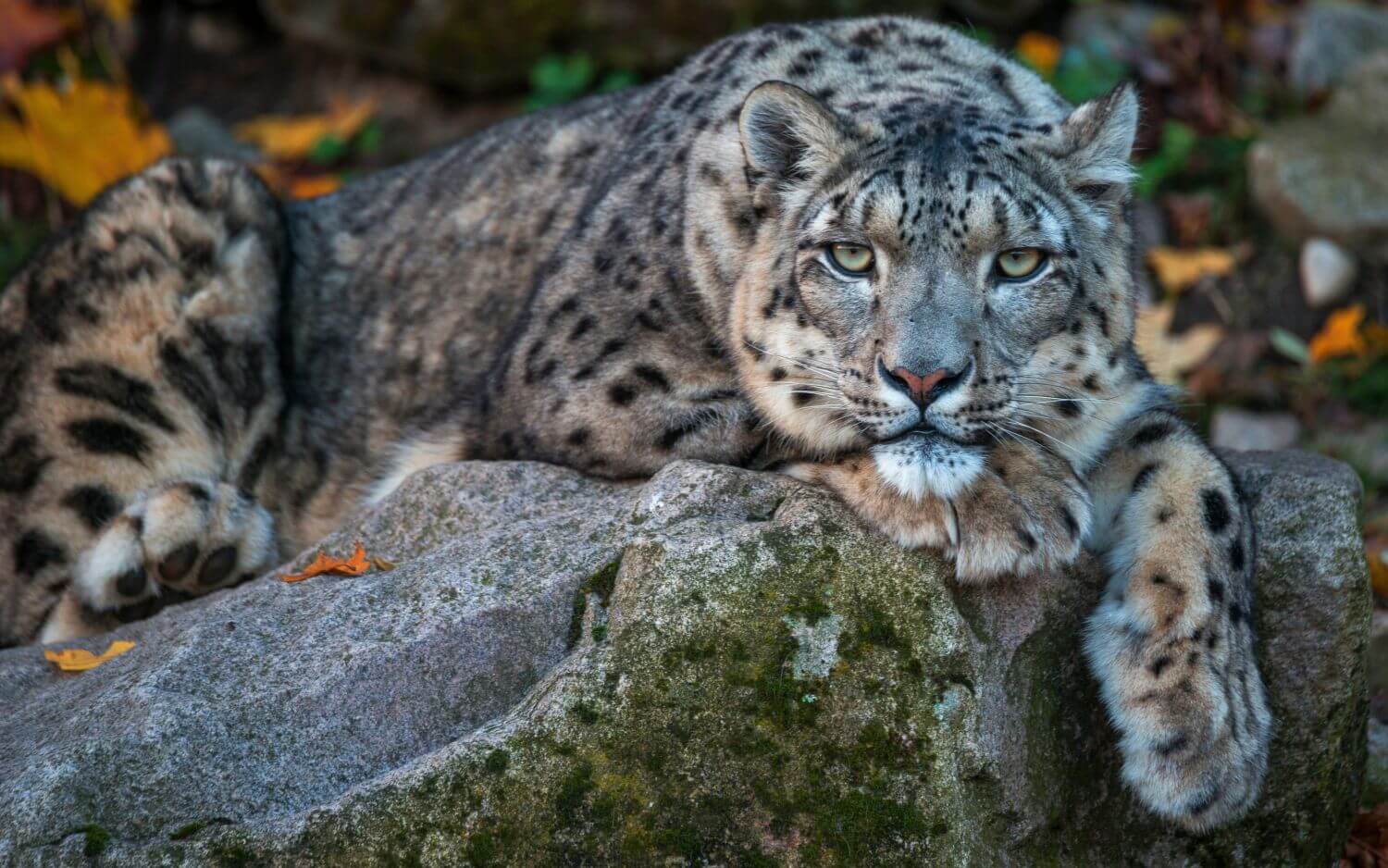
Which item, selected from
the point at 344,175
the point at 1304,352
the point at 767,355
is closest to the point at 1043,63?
the point at 1304,352

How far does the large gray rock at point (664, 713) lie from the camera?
3146 mm

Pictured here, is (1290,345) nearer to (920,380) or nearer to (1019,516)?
(1019,516)

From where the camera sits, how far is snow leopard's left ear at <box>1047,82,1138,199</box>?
4.07 m

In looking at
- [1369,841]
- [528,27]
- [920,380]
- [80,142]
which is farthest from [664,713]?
[528,27]

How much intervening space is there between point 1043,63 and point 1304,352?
7.83ft

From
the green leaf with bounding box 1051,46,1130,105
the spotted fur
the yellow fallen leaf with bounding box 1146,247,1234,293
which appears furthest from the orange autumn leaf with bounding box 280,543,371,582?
the green leaf with bounding box 1051,46,1130,105

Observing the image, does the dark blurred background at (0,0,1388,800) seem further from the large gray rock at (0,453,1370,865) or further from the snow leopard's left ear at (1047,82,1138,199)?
the large gray rock at (0,453,1370,865)

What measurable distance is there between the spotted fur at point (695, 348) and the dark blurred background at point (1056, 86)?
249 centimetres

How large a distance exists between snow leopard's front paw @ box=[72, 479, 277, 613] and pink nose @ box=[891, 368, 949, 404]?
2.45 metres

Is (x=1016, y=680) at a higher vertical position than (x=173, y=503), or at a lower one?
higher

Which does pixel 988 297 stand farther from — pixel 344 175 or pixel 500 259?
pixel 344 175

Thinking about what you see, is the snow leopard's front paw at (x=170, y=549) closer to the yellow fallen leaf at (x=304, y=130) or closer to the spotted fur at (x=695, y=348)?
the spotted fur at (x=695, y=348)

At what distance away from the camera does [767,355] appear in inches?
162

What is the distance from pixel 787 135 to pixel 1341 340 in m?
4.05
